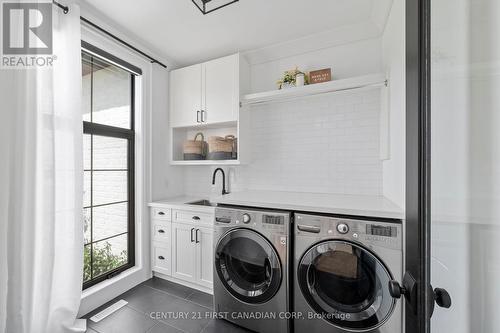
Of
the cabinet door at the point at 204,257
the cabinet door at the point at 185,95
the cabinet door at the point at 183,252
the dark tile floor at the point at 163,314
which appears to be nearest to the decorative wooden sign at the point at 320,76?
the cabinet door at the point at 185,95

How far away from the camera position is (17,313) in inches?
49.1

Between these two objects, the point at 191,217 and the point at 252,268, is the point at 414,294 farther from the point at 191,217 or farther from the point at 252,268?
the point at 191,217

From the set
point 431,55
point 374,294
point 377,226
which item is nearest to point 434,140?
point 431,55

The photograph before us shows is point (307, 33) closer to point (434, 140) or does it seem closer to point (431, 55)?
point (431, 55)

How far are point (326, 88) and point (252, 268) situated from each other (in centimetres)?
176

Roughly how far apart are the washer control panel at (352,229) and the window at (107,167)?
193 cm

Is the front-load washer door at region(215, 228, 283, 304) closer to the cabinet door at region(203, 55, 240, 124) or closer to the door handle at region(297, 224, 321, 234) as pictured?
the door handle at region(297, 224, 321, 234)

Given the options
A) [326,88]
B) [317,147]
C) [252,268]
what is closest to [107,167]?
[252,268]

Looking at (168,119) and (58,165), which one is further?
(168,119)

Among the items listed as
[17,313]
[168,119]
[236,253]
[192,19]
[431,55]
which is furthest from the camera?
[168,119]

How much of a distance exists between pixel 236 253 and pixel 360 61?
2238mm

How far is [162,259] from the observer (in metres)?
2.34

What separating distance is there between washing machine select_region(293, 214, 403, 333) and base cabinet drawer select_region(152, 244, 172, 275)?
4.95 feet

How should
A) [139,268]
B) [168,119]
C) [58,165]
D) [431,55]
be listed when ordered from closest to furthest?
[431,55]
[58,165]
[139,268]
[168,119]
